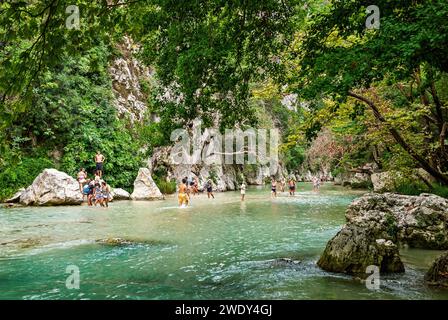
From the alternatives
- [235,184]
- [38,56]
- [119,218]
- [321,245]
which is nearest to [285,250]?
[321,245]

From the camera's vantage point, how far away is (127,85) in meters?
39.0

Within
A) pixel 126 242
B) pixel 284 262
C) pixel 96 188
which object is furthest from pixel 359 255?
pixel 96 188

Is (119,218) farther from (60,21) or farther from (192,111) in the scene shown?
(60,21)

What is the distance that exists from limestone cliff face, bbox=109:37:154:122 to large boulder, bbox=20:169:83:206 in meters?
12.8

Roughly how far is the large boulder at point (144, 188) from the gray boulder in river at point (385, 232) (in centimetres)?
1793

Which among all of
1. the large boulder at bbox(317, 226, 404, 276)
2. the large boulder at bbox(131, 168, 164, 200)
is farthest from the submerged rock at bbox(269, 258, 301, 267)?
the large boulder at bbox(131, 168, 164, 200)

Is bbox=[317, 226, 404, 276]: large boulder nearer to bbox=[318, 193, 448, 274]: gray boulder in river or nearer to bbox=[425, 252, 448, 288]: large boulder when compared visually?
bbox=[318, 193, 448, 274]: gray boulder in river

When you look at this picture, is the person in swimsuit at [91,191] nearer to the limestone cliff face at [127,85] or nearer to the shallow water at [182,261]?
the shallow water at [182,261]

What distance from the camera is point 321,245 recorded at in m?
11.8

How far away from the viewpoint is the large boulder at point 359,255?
8.53 meters

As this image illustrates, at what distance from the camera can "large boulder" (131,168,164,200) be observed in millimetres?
29639

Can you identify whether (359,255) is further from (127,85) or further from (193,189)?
(127,85)

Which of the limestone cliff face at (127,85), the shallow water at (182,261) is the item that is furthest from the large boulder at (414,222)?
the limestone cliff face at (127,85)
